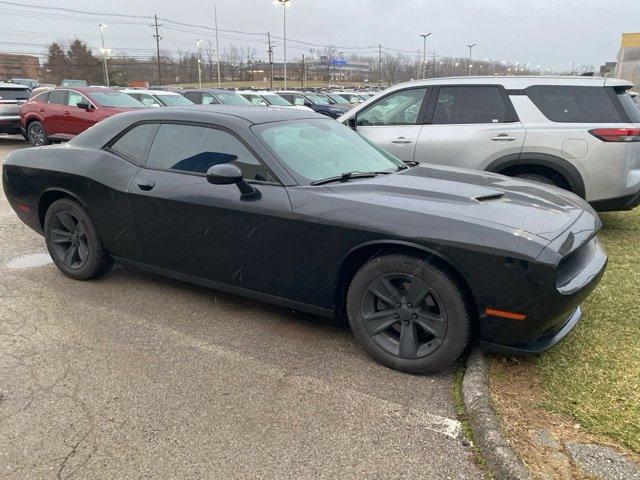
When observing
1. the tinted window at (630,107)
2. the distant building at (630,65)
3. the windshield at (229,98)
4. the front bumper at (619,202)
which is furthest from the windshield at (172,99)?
the distant building at (630,65)

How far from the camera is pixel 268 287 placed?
3.60 metres

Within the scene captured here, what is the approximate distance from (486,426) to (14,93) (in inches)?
717

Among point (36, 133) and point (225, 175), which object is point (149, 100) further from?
point (225, 175)

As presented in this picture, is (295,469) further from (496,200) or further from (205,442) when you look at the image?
(496,200)

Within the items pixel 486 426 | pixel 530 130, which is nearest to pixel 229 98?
pixel 530 130

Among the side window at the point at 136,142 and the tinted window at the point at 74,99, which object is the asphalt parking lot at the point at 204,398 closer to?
the side window at the point at 136,142

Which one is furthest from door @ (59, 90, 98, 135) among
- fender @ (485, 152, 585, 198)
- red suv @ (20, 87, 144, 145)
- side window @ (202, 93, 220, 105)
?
fender @ (485, 152, 585, 198)

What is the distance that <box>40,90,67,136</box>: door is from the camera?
44.1 ft

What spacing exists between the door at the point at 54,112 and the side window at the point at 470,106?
35.7ft

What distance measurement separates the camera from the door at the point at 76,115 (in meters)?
12.8

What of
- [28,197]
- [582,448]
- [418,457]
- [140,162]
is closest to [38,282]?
[28,197]

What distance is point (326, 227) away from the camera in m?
3.25

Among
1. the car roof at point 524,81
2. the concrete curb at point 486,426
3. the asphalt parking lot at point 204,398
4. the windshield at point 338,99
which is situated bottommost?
the asphalt parking lot at point 204,398

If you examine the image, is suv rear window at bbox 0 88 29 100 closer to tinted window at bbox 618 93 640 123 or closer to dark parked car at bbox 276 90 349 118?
dark parked car at bbox 276 90 349 118
